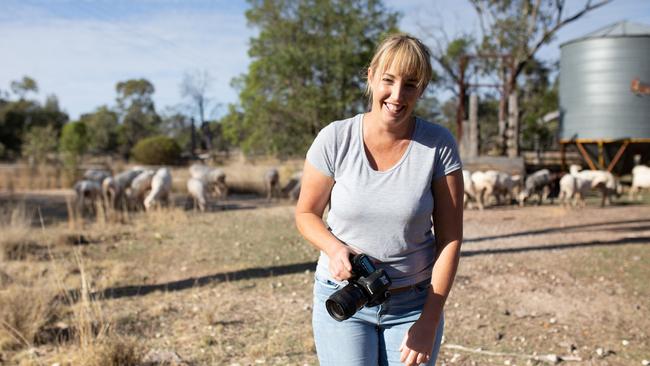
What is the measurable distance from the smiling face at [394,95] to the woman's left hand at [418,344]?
787mm

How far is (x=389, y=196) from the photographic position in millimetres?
2174

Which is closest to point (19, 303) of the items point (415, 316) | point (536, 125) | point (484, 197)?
point (415, 316)

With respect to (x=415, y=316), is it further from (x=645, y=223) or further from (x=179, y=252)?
(x=645, y=223)

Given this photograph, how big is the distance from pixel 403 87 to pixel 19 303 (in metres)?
4.34

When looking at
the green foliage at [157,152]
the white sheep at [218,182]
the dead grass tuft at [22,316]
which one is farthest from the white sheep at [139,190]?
the green foliage at [157,152]

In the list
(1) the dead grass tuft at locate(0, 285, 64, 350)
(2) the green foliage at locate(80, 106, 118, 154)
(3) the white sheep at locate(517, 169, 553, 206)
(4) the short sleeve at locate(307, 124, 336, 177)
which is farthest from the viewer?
(2) the green foliage at locate(80, 106, 118, 154)

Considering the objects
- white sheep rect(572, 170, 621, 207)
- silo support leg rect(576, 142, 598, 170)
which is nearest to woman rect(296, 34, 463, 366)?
white sheep rect(572, 170, 621, 207)

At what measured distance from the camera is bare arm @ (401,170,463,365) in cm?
214

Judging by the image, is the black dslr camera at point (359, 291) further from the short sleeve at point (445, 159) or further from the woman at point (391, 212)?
the short sleeve at point (445, 159)

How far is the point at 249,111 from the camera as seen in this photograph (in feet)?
90.6

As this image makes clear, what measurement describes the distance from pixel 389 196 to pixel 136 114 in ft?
180

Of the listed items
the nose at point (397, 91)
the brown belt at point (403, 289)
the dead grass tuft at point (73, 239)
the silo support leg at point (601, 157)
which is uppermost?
the nose at point (397, 91)

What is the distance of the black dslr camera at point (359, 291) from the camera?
2.04 meters

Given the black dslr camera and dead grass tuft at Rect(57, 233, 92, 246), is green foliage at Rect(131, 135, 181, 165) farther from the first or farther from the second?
the black dslr camera
